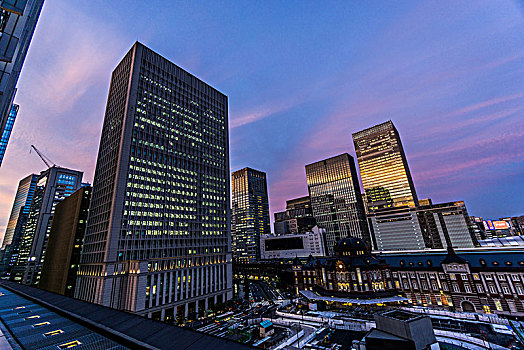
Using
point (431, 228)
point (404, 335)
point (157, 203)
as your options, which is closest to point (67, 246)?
point (157, 203)

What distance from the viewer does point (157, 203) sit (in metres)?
90.6

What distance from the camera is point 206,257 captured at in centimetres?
10250

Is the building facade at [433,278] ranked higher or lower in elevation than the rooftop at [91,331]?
lower

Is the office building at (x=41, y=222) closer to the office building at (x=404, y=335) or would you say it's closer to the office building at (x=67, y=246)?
the office building at (x=67, y=246)

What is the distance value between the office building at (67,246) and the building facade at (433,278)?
115 m

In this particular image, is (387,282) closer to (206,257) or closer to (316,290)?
(316,290)

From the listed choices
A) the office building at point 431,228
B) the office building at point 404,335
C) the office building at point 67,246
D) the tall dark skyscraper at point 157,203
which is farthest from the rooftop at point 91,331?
the office building at point 431,228

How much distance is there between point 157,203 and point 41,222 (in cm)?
15570

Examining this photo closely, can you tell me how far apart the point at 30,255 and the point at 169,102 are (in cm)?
17236

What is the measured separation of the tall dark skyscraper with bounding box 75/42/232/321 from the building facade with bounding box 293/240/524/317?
55243mm

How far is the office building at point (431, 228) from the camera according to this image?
18162 cm

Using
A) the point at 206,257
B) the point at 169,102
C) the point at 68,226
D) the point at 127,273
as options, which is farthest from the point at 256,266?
Result: the point at 169,102

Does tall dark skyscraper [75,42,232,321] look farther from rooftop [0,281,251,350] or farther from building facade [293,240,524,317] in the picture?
rooftop [0,281,251,350]

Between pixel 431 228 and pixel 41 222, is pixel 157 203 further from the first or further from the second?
pixel 431 228
